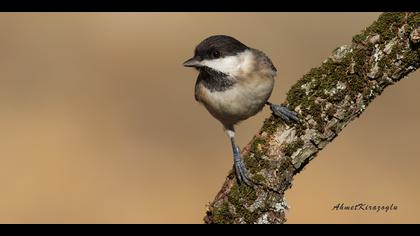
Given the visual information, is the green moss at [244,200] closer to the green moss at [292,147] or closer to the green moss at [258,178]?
the green moss at [258,178]

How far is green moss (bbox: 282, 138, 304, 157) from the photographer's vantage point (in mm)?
3934

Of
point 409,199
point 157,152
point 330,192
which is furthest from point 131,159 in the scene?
point 409,199

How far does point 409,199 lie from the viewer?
8.38 metres

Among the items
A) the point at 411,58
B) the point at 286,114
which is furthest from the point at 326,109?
the point at 411,58

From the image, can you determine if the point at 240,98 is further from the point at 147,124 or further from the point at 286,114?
the point at 147,124

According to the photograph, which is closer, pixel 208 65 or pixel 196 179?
pixel 208 65

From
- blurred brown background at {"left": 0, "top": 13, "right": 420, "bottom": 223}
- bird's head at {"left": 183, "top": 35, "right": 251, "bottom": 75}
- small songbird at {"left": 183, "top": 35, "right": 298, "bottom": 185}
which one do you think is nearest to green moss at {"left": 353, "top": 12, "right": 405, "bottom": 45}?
small songbird at {"left": 183, "top": 35, "right": 298, "bottom": 185}

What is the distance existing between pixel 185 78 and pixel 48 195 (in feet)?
12.1

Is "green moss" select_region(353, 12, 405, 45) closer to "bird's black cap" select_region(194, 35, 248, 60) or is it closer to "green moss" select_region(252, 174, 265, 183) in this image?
"green moss" select_region(252, 174, 265, 183)

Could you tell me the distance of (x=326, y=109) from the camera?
12.9 ft

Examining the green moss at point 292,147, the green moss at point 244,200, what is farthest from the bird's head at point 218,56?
the green moss at point 244,200

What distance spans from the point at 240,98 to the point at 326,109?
1.68 metres
